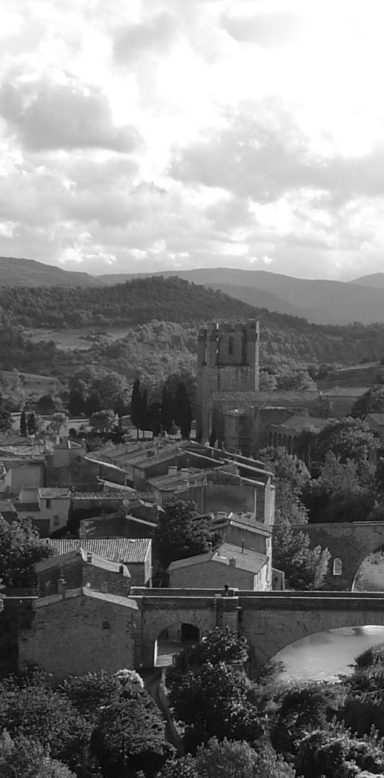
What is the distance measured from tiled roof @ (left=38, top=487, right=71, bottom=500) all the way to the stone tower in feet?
115

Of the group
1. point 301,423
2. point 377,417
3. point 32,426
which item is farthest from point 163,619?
point 32,426

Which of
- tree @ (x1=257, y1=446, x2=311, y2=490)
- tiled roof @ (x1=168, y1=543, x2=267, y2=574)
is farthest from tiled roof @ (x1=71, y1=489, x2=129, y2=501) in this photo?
tree @ (x1=257, y1=446, x2=311, y2=490)

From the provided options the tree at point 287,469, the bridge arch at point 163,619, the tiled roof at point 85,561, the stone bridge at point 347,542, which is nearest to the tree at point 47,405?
the tree at point 287,469

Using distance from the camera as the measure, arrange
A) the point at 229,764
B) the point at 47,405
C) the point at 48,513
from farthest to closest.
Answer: the point at 47,405
the point at 48,513
the point at 229,764

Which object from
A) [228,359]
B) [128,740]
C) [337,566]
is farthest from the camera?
[228,359]

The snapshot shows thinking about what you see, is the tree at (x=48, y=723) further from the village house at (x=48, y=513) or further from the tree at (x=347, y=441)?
the tree at (x=347, y=441)

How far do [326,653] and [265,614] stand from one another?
3.97 meters

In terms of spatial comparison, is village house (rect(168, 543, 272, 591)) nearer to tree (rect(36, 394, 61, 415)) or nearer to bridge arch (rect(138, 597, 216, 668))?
bridge arch (rect(138, 597, 216, 668))

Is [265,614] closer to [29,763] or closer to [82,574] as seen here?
[82,574]

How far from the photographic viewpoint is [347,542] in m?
37.5

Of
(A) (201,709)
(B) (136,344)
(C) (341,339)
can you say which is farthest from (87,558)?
(C) (341,339)

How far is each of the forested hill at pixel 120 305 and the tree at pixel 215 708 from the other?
12063 centimetres

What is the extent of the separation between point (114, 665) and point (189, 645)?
1777 mm

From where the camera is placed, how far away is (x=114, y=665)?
24.6 metres
